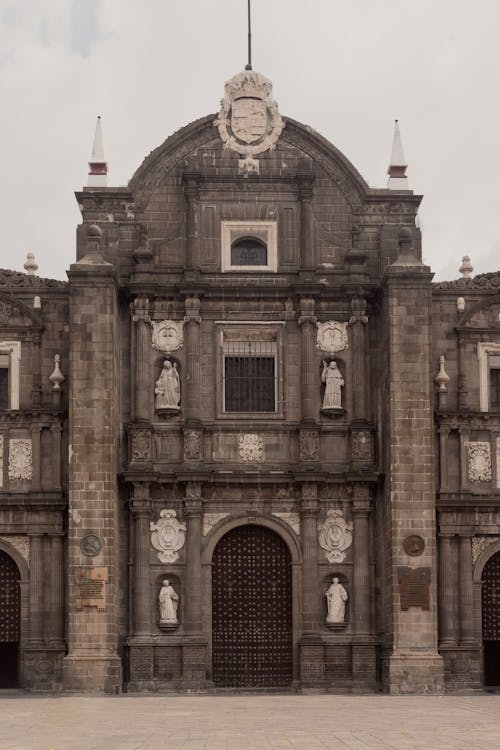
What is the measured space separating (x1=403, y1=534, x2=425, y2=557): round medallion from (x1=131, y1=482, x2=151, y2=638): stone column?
285 inches

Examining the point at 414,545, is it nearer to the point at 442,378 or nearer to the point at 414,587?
the point at 414,587

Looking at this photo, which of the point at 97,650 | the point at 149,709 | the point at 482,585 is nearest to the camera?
the point at 149,709

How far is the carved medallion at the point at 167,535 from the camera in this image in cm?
4488

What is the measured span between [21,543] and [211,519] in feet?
17.7

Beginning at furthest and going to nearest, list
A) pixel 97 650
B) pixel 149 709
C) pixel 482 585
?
pixel 482 585, pixel 97 650, pixel 149 709

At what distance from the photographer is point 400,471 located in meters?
44.0

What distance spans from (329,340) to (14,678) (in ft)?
43.1

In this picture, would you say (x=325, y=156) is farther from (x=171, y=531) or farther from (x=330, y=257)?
(x=171, y=531)

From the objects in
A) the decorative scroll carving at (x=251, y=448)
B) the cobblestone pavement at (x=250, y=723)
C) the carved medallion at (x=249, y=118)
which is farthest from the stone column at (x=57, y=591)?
the carved medallion at (x=249, y=118)

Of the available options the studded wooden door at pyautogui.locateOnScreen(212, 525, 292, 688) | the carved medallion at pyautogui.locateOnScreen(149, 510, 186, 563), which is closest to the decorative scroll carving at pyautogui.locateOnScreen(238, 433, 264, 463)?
the studded wooden door at pyautogui.locateOnScreen(212, 525, 292, 688)

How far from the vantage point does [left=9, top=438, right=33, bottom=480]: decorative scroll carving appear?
45.0 meters

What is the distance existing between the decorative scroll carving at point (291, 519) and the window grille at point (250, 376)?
9.94ft

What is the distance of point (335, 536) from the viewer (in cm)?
4522

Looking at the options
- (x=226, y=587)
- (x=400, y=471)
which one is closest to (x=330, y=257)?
(x=400, y=471)
